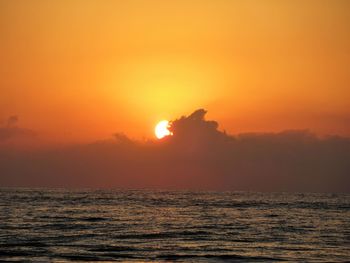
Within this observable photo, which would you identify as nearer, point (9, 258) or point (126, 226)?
point (9, 258)

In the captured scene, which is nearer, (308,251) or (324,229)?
(308,251)

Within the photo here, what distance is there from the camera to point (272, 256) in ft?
131

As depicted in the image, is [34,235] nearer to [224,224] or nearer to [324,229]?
[224,224]

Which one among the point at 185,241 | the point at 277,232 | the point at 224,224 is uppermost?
the point at 224,224

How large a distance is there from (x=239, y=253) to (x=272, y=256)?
2635mm

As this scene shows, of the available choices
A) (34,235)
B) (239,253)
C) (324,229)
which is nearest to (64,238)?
(34,235)

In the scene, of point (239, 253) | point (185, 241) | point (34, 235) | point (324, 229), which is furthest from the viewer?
point (324, 229)

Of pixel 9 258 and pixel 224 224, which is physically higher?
pixel 224 224

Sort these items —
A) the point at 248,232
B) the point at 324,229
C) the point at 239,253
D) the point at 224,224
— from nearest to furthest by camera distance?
the point at 239,253 → the point at 248,232 → the point at 324,229 → the point at 224,224

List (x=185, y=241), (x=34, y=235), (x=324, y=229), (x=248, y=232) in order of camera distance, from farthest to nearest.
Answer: (x=324, y=229) → (x=248, y=232) → (x=34, y=235) → (x=185, y=241)

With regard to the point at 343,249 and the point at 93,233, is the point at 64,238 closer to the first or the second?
the point at 93,233

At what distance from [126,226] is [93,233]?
862 centimetres

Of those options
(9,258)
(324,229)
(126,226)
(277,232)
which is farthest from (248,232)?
(9,258)

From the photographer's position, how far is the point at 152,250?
139 feet
